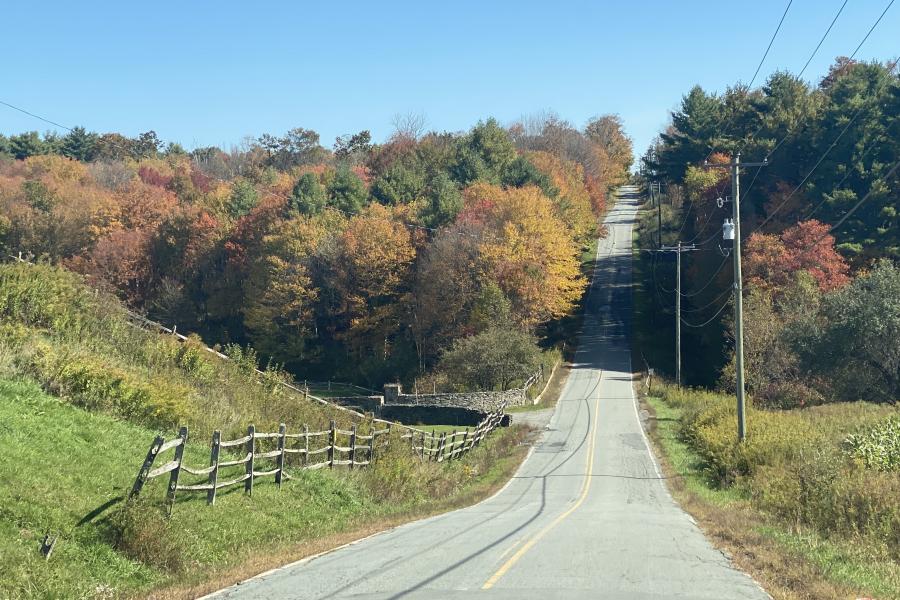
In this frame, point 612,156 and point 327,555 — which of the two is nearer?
point 327,555

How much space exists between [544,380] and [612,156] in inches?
3737

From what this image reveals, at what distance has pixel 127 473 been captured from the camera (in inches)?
547

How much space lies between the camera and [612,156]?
14762 centimetres

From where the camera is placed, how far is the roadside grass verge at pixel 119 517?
10.6 metres

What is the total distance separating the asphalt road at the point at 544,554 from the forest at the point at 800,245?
628 inches

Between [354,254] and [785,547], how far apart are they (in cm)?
6050

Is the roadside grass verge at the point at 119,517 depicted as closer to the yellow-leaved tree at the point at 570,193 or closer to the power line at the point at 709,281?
the power line at the point at 709,281

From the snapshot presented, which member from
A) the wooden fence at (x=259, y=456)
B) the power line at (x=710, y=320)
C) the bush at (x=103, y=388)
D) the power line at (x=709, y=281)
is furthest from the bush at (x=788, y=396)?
the bush at (x=103, y=388)

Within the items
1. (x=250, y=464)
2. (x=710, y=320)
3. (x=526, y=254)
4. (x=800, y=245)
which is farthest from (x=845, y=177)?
(x=250, y=464)

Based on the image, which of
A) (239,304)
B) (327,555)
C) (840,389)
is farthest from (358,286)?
(327,555)

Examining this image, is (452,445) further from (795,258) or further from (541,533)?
(795,258)

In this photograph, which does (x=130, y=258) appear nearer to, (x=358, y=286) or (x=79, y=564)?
(x=358, y=286)

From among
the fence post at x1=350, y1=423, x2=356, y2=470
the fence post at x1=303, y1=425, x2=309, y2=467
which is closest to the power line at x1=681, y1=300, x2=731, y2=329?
the fence post at x1=350, y1=423, x2=356, y2=470

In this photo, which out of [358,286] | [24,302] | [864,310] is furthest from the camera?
[358,286]
